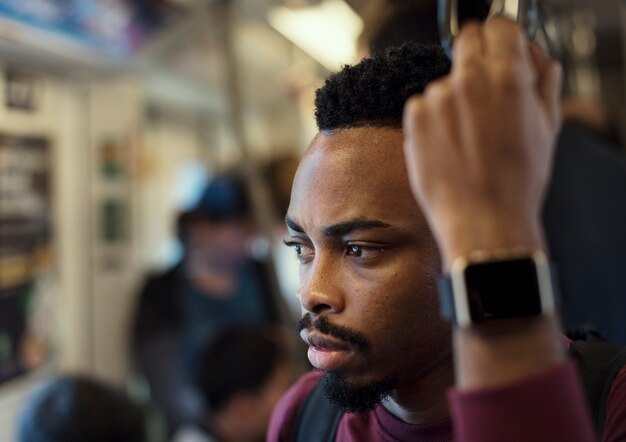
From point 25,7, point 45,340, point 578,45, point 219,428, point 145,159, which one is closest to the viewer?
point 25,7

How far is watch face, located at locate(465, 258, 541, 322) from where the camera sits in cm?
44

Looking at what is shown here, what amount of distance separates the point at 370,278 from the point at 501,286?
0.19 metres

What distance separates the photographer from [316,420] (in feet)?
2.60

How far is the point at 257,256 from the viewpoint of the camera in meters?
2.59

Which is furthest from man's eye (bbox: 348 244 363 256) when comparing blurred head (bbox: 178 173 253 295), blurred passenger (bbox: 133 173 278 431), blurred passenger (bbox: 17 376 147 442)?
blurred head (bbox: 178 173 253 295)

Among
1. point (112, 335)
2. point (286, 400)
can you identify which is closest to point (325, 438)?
point (286, 400)

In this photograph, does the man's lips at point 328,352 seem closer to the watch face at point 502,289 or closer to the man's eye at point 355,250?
the man's eye at point 355,250

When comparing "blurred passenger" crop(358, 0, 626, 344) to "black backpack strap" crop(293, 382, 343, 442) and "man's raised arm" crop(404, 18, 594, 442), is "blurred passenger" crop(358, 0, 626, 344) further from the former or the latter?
"man's raised arm" crop(404, 18, 594, 442)

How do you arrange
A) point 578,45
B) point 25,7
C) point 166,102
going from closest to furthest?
point 25,7 < point 166,102 < point 578,45

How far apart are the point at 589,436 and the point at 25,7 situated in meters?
1.33

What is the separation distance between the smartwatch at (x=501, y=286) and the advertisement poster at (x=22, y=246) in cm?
112

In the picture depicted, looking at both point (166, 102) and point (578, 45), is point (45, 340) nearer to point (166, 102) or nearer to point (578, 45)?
point (166, 102)

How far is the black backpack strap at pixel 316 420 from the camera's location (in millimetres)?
771

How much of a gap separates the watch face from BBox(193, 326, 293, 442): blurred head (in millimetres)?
1267
